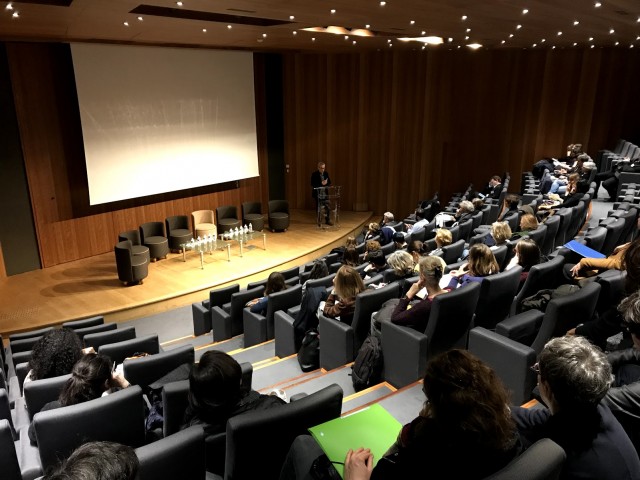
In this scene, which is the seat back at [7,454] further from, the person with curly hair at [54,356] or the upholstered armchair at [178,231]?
the upholstered armchair at [178,231]

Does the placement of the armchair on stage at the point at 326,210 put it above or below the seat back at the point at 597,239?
below

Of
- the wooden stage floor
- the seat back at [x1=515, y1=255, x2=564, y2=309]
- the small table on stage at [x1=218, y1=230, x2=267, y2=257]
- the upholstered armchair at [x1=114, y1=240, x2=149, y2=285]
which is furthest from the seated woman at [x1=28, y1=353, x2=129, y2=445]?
the small table on stage at [x1=218, y1=230, x2=267, y2=257]

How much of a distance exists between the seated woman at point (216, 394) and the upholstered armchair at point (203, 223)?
796 centimetres

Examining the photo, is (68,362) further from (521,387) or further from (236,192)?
(236,192)

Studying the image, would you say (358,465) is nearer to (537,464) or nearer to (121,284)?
(537,464)

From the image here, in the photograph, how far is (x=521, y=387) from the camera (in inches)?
113

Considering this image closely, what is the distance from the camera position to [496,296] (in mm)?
3674

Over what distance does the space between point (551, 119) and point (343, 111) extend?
15.7 ft

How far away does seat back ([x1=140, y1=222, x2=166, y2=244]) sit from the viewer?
30.3 ft

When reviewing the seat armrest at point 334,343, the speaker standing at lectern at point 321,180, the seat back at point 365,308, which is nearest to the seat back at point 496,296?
the seat back at point 365,308

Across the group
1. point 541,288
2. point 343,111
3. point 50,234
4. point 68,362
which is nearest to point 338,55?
point 343,111

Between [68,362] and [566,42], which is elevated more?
[566,42]

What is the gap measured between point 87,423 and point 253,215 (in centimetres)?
853

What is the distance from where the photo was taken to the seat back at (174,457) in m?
1.71
